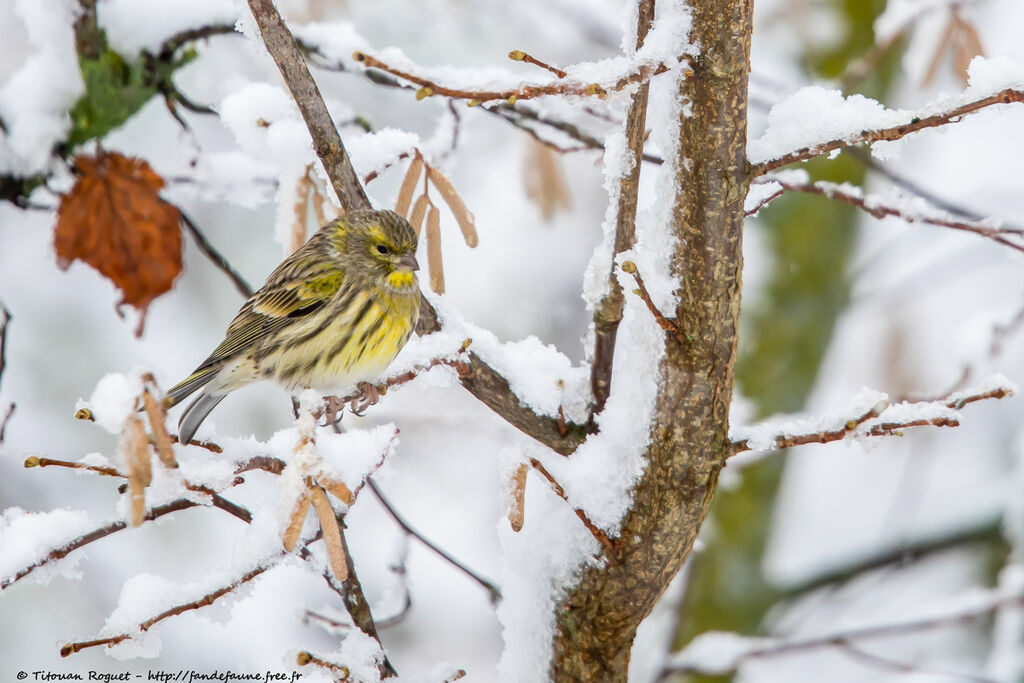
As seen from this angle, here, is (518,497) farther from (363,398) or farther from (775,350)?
(775,350)

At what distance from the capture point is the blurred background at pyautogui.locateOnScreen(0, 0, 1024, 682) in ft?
16.6

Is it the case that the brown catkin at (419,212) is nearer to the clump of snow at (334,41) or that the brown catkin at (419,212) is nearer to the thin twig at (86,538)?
the thin twig at (86,538)

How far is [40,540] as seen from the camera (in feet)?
6.06

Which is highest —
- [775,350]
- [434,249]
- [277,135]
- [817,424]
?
[775,350]

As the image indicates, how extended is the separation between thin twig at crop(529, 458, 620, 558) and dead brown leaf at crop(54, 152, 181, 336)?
1683 mm

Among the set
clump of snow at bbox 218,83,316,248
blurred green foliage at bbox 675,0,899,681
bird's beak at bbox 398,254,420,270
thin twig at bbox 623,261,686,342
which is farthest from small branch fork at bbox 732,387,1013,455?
blurred green foliage at bbox 675,0,899,681

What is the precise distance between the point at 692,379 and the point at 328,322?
155 centimetres

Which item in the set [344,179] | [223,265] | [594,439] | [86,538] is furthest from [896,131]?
[223,265]

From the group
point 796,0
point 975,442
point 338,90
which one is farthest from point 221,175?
point 975,442

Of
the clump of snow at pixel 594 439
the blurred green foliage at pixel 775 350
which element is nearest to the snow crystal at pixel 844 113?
the clump of snow at pixel 594 439

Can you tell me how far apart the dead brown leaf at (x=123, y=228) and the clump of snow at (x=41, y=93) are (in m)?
0.16

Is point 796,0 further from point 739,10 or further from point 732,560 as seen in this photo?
point 739,10

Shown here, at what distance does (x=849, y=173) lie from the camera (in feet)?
19.5

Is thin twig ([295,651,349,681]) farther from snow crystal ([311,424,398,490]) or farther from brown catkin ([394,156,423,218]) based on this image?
brown catkin ([394,156,423,218])
